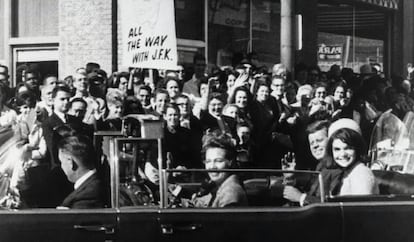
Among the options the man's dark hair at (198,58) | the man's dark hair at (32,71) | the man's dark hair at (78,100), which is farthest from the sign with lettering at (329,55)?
the man's dark hair at (32,71)

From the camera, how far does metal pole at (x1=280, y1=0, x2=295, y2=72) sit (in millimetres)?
4750

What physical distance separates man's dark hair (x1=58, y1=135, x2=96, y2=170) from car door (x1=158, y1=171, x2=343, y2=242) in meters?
0.48

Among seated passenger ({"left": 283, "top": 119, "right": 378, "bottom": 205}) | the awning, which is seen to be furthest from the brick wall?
the awning

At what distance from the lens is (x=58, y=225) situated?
3.99m

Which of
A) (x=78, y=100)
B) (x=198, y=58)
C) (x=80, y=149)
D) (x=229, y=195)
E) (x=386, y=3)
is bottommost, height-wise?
(x=229, y=195)

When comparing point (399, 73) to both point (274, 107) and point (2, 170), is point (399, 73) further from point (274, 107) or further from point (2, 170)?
point (2, 170)

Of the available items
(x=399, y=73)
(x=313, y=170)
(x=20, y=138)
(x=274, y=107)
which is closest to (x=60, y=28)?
(x=20, y=138)

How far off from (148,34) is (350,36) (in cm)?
189

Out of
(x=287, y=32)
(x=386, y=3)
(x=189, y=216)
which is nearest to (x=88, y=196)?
(x=189, y=216)

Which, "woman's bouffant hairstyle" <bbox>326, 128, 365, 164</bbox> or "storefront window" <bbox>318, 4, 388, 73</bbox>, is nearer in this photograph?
"woman's bouffant hairstyle" <bbox>326, 128, 365, 164</bbox>

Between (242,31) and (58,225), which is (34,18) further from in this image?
(58,225)

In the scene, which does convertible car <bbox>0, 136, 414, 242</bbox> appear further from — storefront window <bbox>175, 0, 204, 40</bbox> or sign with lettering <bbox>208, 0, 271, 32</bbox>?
sign with lettering <bbox>208, 0, 271, 32</bbox>

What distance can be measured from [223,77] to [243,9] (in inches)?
23.0

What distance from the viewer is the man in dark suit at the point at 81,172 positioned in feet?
13.3
